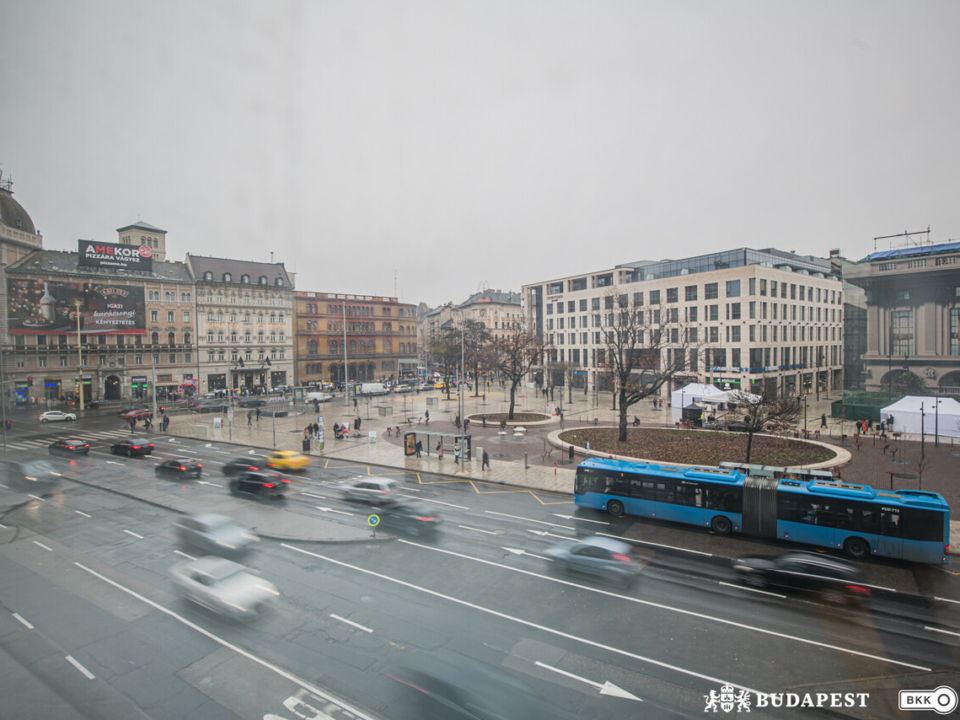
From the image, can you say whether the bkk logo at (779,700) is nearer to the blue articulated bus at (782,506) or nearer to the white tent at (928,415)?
the blue articulated bus at (782,506)

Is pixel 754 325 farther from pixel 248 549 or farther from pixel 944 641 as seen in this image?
pixel 248 549

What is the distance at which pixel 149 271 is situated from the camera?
224 ft

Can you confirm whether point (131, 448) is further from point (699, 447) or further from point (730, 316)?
point (730, 316)

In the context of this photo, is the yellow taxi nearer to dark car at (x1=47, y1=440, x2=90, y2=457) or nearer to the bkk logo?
dark car at (x1=47, y1=440, x2=90, y2=457)

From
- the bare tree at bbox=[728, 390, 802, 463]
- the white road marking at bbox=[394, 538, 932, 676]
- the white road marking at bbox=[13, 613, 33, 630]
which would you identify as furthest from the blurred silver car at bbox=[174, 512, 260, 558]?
the bare tree at bbox=[728, 390, 802, 463]

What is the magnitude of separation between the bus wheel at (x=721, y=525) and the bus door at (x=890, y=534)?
456cm

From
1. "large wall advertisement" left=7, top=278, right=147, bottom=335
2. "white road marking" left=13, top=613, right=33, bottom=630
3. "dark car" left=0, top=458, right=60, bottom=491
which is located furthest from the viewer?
"large wall advertisement" left=7, top=278, right=147, bottom=335

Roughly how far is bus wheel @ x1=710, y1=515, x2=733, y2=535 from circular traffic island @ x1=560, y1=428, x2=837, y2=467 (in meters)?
8.93

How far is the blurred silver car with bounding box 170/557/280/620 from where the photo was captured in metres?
12.6

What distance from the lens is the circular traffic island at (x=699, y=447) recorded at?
93.3 ft

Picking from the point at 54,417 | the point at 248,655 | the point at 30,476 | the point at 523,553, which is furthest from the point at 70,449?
the point at 523,553

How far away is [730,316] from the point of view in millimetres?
57188

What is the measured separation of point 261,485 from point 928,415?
4434cm

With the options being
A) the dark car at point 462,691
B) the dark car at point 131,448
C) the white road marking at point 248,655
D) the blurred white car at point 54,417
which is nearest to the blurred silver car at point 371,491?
the white road marking at point 248,655
